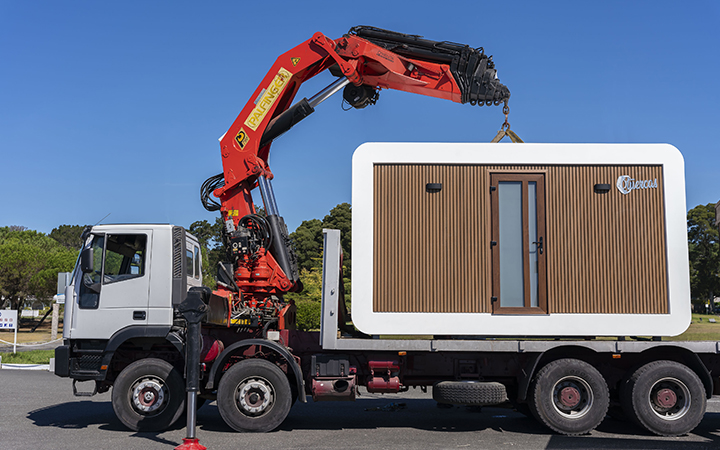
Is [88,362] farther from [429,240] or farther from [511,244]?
[511,244]

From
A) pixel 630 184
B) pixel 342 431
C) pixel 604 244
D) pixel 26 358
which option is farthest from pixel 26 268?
pixel 630 184

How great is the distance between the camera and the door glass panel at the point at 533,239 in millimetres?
7891

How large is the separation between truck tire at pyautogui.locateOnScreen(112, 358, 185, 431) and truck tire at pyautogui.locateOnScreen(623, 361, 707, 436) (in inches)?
246

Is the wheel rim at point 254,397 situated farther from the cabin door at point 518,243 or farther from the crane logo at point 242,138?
the crane logo at point 242,138

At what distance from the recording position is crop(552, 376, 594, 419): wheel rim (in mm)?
7680

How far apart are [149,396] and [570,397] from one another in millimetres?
5823

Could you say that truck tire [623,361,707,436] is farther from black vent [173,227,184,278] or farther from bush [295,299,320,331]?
bush [295,299,320,331]

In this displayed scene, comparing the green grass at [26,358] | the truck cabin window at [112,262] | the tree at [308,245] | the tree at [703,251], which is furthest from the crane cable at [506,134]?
the tree at [703,251]

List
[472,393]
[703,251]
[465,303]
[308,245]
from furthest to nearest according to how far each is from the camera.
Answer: [703,251] → [308,245] → [465,303] → [472,393]

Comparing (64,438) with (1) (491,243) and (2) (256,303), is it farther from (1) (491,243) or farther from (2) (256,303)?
(1) (491,243)

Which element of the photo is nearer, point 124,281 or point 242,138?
point 124,281

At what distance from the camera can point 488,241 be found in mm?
7945

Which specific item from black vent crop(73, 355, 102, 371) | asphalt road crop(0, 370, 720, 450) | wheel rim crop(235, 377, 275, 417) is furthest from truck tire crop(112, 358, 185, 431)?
wheel rim crop(235, 377, 275, 417)

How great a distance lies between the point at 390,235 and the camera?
794 centimetres
